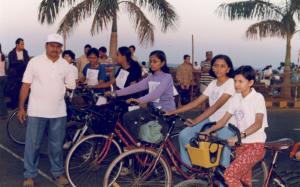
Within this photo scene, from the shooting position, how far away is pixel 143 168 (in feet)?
17.5

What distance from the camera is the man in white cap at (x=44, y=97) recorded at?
640cm

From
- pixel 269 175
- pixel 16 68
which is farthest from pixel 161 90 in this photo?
pixel 16 68

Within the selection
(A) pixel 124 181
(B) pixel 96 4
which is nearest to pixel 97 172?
(A) pixel 124 181

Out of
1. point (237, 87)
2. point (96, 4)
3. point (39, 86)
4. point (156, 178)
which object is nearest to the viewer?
point (237, 87)

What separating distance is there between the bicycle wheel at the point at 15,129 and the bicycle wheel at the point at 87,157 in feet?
11.2

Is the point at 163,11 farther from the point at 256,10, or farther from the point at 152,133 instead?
the point at 152,133

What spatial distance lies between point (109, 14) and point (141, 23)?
134 cm

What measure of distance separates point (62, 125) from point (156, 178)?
6.12 ft

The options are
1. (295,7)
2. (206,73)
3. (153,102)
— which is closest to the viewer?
(153,102)

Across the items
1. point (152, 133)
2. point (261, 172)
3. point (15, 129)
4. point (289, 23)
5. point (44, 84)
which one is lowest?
point (15, 129)

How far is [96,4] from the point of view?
17.1 metres

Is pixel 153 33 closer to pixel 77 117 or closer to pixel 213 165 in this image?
pixel 77 117

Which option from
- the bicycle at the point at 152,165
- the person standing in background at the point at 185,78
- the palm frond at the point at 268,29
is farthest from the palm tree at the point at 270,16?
the bicycle at the point at 152,165

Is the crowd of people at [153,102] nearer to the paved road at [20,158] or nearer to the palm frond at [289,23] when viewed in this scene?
the paved road at [20,158]
